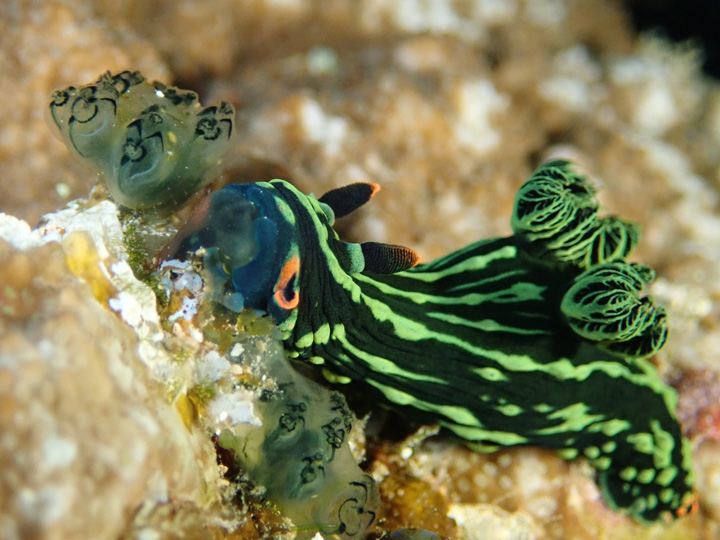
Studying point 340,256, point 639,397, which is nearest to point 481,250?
point 340,256

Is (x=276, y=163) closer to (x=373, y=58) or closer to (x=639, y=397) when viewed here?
(x=373, y=58)

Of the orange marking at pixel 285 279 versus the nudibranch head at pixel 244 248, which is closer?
the nudibranch head at pixel 244 248

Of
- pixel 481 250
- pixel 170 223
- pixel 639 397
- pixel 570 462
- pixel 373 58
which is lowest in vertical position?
pixel 570 462

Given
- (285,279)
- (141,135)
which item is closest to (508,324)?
(285,279)

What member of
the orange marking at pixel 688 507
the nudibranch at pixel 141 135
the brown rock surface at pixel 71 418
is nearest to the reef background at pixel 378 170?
the brown rock surface at pixel 71 418

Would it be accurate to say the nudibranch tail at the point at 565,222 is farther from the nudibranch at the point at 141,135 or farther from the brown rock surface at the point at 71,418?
the brown rock surface at the point at 71,418

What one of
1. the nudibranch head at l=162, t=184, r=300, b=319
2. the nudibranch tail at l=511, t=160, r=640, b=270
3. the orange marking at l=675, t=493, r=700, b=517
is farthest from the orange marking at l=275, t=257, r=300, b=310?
the orange marking at l=675, t=493, r=700, b=517

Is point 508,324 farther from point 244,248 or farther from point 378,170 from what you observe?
point 378,170
